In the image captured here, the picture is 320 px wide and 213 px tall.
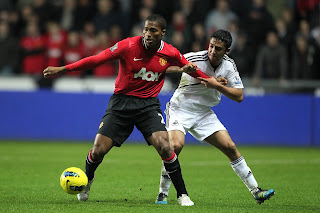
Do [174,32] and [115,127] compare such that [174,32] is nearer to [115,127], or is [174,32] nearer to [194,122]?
[194,122]

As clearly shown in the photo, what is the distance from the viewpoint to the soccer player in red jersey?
6965 millimetres

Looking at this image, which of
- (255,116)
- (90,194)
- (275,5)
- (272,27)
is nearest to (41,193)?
(90,194)

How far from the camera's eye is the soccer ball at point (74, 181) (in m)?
6.97

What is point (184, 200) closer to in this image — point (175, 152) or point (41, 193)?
point (175, 152)

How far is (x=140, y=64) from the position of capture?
23.2ft

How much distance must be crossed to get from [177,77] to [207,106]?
7.42 m

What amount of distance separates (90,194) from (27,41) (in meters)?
9.19

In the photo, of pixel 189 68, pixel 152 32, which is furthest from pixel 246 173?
pixel 152 32

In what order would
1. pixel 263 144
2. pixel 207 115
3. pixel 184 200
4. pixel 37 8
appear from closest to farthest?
1. pixel 184 200
2. pixel 207 115
3. pixel 263 144
4. pixel 37 8

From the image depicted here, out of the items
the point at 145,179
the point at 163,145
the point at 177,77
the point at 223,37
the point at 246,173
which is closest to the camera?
the point at 163,145

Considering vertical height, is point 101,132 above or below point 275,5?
below

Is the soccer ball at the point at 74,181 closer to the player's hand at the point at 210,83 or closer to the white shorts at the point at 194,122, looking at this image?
the white shorts at the point at 194,122

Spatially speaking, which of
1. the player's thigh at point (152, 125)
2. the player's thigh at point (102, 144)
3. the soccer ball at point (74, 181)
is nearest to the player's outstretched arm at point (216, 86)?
the player's thigh at point (152, 125)

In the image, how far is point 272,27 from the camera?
52.5ft
